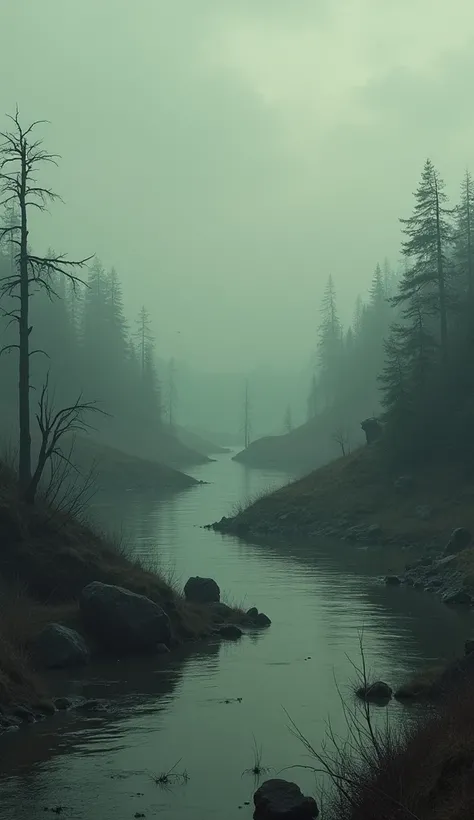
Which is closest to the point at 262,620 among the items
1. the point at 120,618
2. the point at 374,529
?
the point at 120,618

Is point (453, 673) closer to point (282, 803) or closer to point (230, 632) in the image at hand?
point (282, 803)

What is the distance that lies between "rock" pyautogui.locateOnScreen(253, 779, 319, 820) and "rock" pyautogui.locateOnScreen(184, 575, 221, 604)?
20988mm

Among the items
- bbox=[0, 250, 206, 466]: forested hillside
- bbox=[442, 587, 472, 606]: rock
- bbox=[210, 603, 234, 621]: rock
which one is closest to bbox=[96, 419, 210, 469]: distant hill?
bbox=[0, 250, 206, 466]: forested hillside

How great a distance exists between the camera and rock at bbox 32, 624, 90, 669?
25.6 metres

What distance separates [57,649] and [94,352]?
5717 inches

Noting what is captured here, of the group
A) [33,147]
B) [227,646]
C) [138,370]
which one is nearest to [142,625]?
[227,646]

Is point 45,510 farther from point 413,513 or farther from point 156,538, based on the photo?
point 413,513

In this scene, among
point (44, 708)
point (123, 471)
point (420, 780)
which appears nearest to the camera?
point (420, 780)

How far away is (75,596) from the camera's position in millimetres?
30234

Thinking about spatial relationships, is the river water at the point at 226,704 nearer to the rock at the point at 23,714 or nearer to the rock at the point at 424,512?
the rock at the point at 23,714

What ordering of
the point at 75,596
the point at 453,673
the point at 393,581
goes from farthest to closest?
the point at 393,581, the point at 75,596, the point at 453,673

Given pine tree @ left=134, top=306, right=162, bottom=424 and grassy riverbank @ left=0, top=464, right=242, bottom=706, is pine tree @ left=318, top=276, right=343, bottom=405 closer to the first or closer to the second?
pine tree @ left=134, top=306, right=162, bottom=424

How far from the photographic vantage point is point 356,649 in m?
30.1

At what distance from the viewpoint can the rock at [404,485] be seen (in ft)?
215
